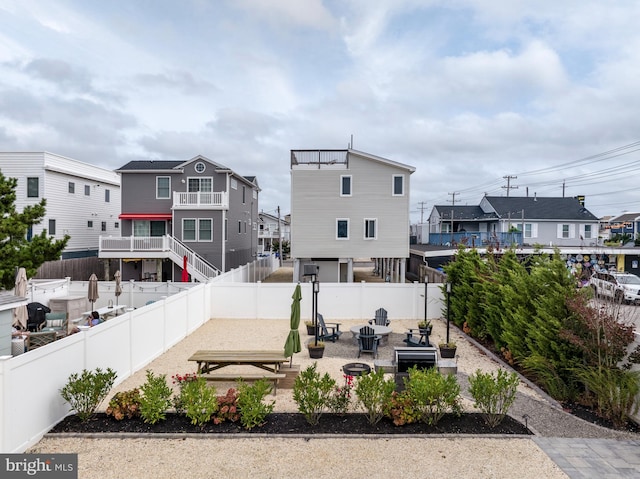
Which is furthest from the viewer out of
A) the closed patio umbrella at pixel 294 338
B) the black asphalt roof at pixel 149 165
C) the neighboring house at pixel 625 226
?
the neighboring house at pixel 625 226

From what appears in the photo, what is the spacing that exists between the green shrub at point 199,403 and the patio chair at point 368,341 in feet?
20.3

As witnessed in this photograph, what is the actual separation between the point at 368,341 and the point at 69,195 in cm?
2607

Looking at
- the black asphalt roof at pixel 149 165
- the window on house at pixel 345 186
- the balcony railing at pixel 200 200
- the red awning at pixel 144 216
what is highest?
the black asphalt roof at pixel 149 165

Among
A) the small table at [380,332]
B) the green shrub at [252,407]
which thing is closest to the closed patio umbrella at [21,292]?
the green shrub at [252,407]

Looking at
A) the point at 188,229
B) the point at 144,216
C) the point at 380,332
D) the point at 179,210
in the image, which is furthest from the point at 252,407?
the point at 144,216

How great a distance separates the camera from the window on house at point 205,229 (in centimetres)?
2631

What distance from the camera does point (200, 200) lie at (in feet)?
85.9

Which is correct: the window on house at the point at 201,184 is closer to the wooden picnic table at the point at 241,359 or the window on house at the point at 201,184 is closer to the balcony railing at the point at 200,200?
the balcony railing at the point at 200,200

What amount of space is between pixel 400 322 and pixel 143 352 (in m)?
10.7

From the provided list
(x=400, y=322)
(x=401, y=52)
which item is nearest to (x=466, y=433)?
(x=400, y=322)

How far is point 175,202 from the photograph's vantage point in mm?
25938

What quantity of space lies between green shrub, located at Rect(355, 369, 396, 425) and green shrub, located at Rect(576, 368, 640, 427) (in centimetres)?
400

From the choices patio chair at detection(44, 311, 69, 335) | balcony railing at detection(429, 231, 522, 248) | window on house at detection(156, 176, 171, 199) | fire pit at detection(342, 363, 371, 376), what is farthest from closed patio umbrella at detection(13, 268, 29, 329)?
balcony railing at detection(429, 231, 522, 248)

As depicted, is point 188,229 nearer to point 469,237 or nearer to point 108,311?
point 108,311
